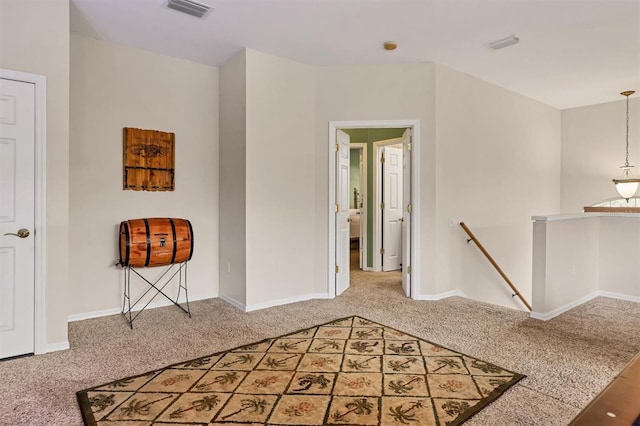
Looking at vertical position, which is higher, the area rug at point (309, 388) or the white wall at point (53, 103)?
the white wall at point (53, 103)

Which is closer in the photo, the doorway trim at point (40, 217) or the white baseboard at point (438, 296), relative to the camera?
the doorway trim at point (40, 217)

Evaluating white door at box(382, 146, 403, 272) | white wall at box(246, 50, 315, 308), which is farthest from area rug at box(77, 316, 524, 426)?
white door at box(382, 146, 403, 272)

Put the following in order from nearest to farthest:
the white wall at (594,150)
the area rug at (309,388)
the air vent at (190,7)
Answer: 1. the area rug at (309,388)
2. the air vent at (190,7)
3. the white wall at (594,150)

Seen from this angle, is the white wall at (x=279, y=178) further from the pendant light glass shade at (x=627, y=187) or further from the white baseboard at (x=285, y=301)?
the pendant light glass shade at (x=627, y=187)

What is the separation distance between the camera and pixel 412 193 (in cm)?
448

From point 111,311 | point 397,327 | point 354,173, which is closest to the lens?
point 397,327

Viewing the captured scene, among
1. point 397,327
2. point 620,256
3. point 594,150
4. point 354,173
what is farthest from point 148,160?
point 594,150

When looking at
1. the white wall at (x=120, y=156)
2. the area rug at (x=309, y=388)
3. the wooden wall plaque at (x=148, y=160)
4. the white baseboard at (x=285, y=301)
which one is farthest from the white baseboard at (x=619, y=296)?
the wooden wall plaque at (x=148, y=160)

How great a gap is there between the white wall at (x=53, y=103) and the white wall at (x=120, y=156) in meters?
0.79

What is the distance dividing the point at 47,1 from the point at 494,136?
504cm

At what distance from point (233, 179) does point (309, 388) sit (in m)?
2.51

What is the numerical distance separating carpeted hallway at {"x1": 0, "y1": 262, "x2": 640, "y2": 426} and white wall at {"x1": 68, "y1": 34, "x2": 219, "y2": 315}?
45 cm

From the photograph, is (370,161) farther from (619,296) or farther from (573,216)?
(619,296)

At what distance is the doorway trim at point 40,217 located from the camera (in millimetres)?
2797
